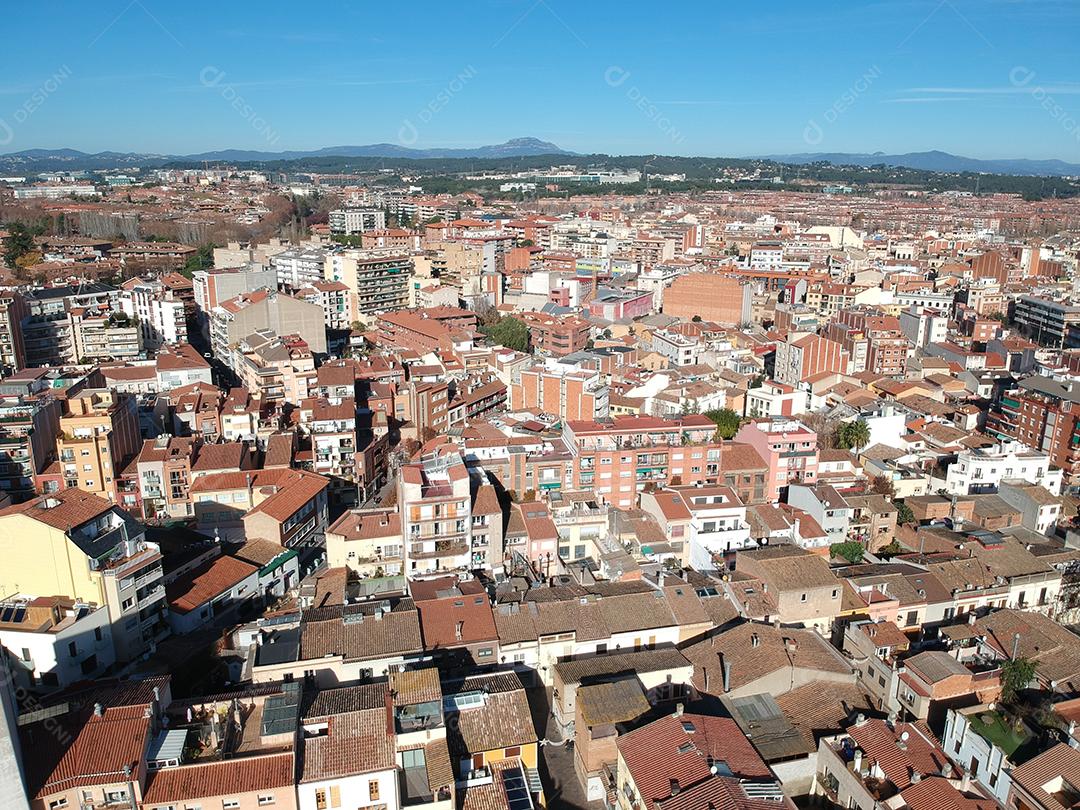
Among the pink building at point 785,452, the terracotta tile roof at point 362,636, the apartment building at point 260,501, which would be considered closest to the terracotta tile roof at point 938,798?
the terracotta tile roof at point 362,636

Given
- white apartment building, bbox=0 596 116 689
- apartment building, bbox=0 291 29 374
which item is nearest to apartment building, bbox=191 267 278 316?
apartment building, bbox=0 291 29 374

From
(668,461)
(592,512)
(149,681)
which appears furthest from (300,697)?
(668,461)

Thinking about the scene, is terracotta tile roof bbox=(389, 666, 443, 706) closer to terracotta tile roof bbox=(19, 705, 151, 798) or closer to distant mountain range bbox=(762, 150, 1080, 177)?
terracotta tile roof bbox=(19, 705, 151, 798)

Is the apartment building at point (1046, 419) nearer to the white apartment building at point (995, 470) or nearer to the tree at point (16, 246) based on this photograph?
the white apartment building at point (995, 470)

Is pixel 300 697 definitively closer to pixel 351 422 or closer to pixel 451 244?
pixel 351 422

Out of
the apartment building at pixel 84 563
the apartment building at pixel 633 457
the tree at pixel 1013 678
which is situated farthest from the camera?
the apartment building at pixel 633 457
